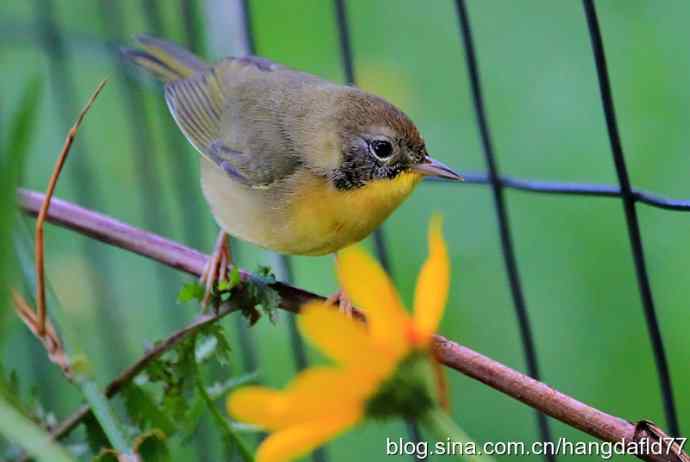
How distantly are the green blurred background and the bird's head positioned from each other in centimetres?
47

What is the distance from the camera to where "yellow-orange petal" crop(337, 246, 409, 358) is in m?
0.39

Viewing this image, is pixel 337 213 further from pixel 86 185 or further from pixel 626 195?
pixel 86 185

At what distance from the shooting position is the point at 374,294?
1.29ft

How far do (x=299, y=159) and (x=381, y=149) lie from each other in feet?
0.48

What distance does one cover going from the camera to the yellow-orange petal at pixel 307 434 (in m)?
0.38

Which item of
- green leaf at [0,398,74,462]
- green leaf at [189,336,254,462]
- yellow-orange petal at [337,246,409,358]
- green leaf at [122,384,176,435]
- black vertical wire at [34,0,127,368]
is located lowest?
green leaf at [0,398,74,462]

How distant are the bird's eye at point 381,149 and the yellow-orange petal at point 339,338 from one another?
3.53 feet

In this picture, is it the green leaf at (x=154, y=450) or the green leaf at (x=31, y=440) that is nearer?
the green leaf at (x=31, y=440)

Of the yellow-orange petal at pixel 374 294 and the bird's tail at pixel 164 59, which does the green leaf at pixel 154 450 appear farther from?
the bird's tail at pixel 164 59

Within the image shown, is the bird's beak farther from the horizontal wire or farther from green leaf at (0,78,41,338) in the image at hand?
green leaf at (0,78,41,338)

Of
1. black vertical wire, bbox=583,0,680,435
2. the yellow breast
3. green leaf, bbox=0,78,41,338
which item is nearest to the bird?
the yellow breast

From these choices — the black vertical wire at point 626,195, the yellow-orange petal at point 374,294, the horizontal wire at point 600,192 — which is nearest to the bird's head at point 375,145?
the horizontal wire at point 600,192

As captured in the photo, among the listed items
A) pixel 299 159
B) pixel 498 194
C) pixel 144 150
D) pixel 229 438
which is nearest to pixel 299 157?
pixel 299 159

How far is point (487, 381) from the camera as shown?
605 mm
